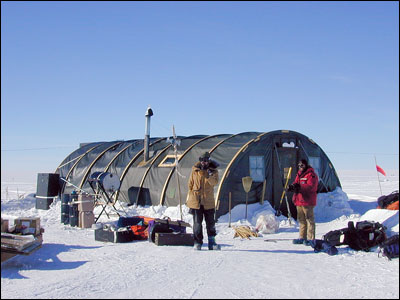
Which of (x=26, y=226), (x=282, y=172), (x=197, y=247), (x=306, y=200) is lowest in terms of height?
(x=197, y=247)

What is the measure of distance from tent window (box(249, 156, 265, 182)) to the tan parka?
5658 mm

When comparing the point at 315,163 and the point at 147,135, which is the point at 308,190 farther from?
the point at 147,135

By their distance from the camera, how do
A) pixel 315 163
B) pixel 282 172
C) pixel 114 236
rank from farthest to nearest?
pixel 315 163, pixel 282 172, pixel 114 236

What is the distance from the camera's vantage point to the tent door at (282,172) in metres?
14.9

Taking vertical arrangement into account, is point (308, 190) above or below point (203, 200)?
above

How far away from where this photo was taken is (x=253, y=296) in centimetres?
561

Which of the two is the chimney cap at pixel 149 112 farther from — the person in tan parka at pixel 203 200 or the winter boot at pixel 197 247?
the winter boot at pixel 197 247

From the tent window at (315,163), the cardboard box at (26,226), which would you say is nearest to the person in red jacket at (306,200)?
the cardboard box at (26,226)

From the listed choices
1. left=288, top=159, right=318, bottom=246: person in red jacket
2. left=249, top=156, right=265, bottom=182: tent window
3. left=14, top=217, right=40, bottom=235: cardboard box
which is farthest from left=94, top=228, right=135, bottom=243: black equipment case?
left=249, top=156, right=265, bottom=182: tent window

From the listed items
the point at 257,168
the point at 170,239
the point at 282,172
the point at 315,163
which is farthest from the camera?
the point at 315,163

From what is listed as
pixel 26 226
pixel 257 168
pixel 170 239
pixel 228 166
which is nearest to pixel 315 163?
pixel 257 168

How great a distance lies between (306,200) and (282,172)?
221 inches

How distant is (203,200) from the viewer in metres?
8.85

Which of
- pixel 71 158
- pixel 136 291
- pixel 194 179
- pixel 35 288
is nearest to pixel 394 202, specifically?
pixel 194 179
